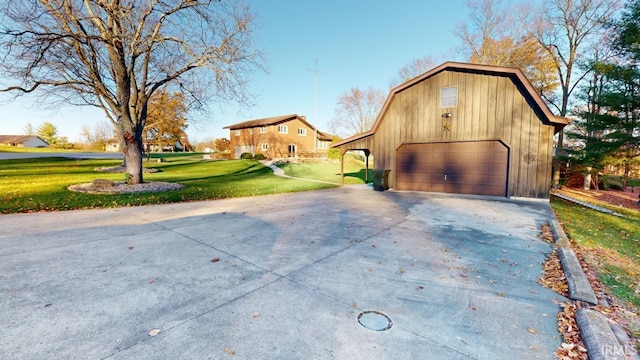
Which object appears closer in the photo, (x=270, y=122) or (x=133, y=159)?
(x=133, y=159)

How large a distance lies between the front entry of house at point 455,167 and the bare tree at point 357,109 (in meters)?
30.8

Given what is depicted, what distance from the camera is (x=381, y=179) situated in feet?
43.5

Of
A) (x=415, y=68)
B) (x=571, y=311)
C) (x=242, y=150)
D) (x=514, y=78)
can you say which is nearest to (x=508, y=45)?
(x=415, y=68)

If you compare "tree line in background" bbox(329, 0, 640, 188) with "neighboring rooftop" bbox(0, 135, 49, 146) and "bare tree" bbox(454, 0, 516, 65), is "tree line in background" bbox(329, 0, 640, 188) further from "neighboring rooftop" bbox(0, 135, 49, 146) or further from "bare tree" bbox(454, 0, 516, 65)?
"neighboring rooftop" bbox(0, 135, 49, 146)

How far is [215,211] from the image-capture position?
793 cm

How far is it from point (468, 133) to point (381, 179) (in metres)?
4.19

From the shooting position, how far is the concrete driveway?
2.30 metres

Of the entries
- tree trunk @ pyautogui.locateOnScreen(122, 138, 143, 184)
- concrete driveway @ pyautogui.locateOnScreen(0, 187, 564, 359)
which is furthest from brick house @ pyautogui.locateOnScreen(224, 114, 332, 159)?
concrete driveway @ pyautogui.locateOnScreen(0, 187, 564, 359)

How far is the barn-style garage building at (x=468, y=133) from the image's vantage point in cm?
1027

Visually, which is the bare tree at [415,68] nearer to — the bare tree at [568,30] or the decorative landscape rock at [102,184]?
the bare tree at [568,30]

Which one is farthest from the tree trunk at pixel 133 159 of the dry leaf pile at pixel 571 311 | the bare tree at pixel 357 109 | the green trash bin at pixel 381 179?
the bare tree at pixel 357 109

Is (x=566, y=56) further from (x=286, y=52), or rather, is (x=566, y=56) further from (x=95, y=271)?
(x=95, y=271)

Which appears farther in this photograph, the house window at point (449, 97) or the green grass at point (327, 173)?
the green grass at point (327, 173)

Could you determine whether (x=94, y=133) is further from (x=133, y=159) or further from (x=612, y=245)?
(x=612, y=245)
